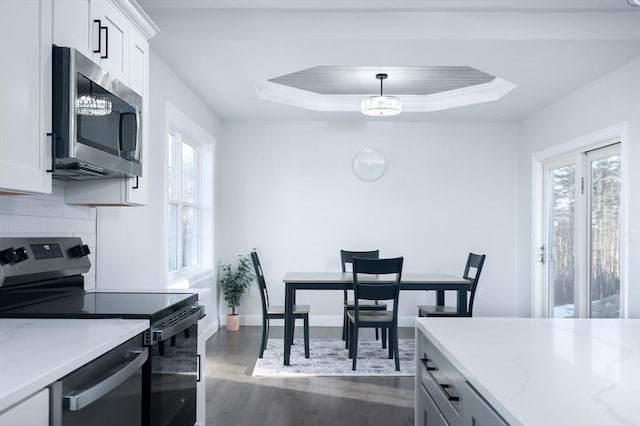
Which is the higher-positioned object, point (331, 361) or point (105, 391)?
point (105, 391)

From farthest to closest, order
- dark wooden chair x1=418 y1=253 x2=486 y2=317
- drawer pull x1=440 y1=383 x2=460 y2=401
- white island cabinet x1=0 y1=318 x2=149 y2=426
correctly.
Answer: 1. dark wooden chair x1=418 y1=253 x2=486 y2=317
2. drawer pull x1=440 y1=383 x2=460 y2=401
3. white island cabinet x1=0 y1=318 x2=149 y2=426

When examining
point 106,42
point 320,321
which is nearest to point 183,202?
point 320,321

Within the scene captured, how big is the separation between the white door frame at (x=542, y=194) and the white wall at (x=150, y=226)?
3646 mm

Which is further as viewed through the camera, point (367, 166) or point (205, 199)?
point (367, 166)

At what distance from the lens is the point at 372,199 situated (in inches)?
247

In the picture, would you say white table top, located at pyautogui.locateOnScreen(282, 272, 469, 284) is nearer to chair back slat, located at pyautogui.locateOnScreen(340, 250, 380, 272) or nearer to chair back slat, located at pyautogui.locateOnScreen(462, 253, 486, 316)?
chair back slat, located at pyautogui.locateOnScreen(462, 253, 486, 316)

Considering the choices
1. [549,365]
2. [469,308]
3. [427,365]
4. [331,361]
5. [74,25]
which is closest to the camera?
[549,365]

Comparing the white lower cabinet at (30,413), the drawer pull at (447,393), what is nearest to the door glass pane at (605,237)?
the drawer pull at (447,393)

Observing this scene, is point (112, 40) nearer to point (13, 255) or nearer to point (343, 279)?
point (13, 255)

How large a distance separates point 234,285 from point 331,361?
5.97 ft

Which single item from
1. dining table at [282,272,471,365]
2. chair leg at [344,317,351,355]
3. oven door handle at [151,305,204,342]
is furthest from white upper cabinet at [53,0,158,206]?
chair leg at [344,317,351,355]

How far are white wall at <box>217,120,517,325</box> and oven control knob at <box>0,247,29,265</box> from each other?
13.6 ft

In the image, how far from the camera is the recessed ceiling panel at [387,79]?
484 cm

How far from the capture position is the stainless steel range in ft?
6.15
